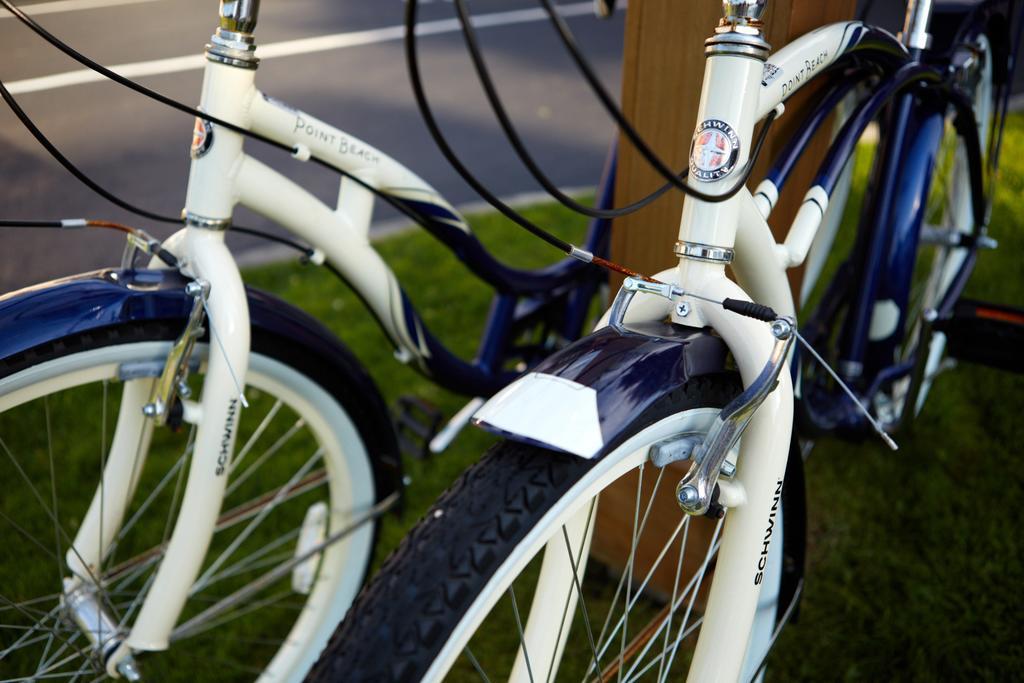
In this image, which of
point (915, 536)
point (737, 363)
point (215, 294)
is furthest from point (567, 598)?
point (915, 536)

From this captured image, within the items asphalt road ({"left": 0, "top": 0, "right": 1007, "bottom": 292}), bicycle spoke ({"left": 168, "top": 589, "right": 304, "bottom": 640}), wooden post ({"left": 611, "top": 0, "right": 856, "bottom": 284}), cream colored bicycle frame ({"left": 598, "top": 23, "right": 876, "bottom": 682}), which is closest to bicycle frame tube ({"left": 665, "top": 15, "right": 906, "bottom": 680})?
cream colored bicycle frame ({"left": 598, "top": 23, "right": 876, "bottom": 682})

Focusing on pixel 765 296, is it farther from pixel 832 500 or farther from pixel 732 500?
pixel 832 500

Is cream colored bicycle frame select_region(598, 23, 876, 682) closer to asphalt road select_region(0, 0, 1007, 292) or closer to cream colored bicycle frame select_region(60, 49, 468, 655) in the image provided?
cream colored bicycle frame select_region(60, 49, 468, 655)

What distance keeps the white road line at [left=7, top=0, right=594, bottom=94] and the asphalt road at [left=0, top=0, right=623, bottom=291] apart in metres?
0.04

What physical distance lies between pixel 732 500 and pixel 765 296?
35 cm

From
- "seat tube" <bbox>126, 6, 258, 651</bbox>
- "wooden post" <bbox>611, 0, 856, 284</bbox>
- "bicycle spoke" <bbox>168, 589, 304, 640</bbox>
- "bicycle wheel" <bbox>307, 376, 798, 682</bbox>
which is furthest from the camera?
"bicycle spoke" <bbox>168, 589, 304, 640</bbox>

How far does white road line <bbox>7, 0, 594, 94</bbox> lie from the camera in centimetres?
498

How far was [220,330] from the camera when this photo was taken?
1.21 m

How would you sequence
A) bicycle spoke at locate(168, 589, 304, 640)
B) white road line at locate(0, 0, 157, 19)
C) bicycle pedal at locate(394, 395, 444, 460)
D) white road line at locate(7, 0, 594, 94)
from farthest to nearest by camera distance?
white road line at locate(0, 0, 157, 19) → white road line at locate(7, 0, 594, 94) → bicycle pedal at locate(394, 395, 444, 460) → bicycle spoke at locate(168, 589, 304, 640)

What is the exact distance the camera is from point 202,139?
1.24m

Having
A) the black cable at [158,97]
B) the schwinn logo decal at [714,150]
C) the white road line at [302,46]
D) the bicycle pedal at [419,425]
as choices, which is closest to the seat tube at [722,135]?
the schwinn logo decal at [714,150]

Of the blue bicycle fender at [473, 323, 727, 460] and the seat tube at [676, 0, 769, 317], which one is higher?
the seat tube at [676, 0, 769, 317]

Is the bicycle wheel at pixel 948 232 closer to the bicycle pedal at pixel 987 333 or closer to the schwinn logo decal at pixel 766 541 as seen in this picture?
the bicycle pedal at pixel 987 333

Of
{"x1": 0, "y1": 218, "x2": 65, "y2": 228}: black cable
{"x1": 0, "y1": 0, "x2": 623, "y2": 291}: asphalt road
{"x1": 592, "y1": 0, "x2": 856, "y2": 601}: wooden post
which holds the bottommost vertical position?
{"x1": 0, "y1": 218, "x2": 65, "y2": 228}: black cable
